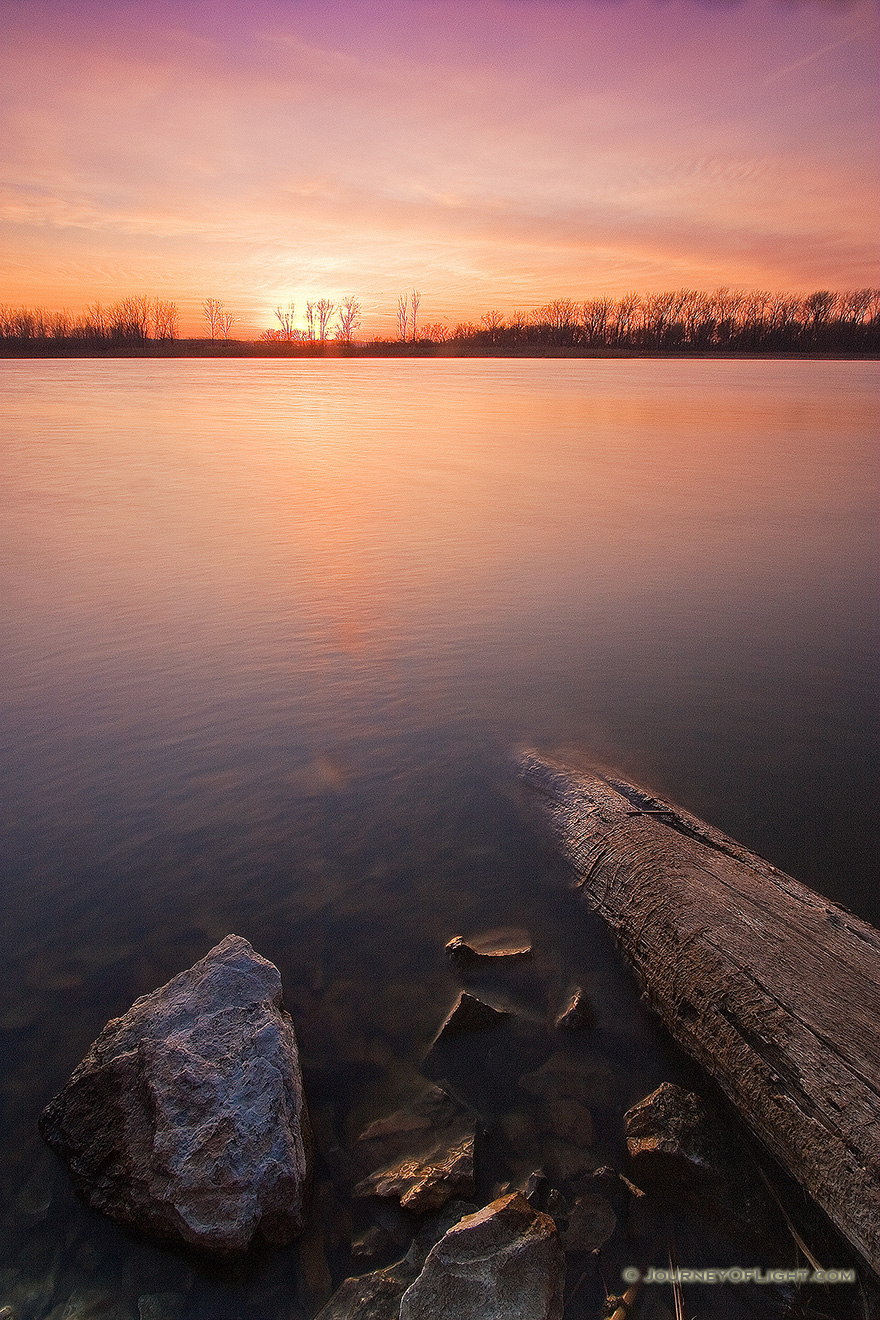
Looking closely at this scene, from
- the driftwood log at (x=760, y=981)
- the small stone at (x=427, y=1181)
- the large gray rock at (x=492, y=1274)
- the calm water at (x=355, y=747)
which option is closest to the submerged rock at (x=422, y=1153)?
the small stone at (x=427, y=1181)

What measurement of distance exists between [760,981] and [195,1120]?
2.00 metres

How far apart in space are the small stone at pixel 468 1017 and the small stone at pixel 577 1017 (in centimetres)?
24

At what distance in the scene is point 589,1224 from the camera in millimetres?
2268

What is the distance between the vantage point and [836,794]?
4.53 meters

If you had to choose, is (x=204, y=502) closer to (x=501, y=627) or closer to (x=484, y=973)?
(x=501, y=627)

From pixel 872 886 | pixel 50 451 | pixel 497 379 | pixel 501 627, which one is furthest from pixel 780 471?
pixel 497 379

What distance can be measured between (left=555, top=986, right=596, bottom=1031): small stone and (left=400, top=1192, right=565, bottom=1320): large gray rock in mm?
845

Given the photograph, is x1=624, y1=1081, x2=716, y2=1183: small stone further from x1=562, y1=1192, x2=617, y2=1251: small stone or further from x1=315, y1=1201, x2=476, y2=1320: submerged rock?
x1=315, y1=1201, x2=476, y2=1320: submerged rock

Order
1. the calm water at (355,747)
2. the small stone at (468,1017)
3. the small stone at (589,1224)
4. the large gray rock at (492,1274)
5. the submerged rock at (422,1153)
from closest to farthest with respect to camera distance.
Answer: the large gray rock at (492,1274) < the small stone at (589,1224) < the submerged rock at (422,1153) < the calm water at (355,747) < the small stone at (468,1017)

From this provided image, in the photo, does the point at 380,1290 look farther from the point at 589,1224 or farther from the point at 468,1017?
the point at 468,1017

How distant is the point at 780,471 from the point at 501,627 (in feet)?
38.7

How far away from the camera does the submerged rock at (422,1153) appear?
7.61 ft

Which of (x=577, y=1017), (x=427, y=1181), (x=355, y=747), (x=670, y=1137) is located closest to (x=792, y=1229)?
(x=670, y=1137)

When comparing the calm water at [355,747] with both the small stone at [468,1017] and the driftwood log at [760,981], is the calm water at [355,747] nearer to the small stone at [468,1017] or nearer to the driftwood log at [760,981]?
the small stone at [468,1017]
